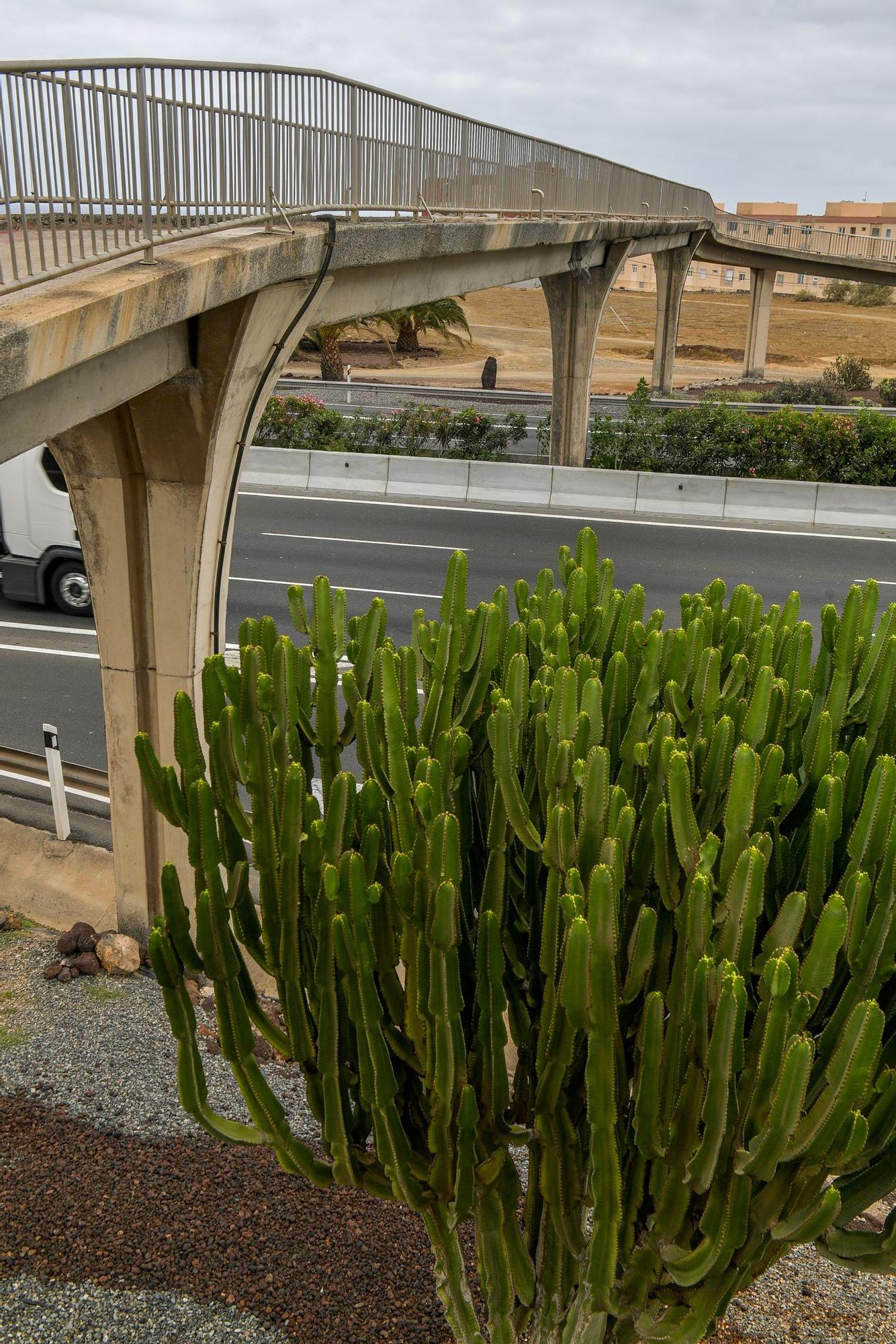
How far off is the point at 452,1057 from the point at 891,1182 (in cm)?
164

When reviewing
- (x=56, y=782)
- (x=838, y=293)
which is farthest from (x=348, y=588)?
(x=838, y=293)

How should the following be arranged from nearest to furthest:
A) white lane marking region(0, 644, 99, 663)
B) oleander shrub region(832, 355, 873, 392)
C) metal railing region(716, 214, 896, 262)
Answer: white lane marking region(0, 644, 99, 663), oleander shrub region(832, 355, 873, 392), metal railing region(716, 214, 896, 262)

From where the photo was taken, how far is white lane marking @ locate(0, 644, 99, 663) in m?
15.8

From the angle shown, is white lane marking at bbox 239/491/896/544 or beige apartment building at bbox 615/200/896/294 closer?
white lane marking at bbox 239/491/896/544

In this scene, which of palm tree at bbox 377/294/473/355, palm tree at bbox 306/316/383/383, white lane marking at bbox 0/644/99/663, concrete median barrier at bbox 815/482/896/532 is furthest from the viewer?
palm tree at bbox 377/294/473/355

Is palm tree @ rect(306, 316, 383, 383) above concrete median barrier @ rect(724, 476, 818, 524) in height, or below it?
above

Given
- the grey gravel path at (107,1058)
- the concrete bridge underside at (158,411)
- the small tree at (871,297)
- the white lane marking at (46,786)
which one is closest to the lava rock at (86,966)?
the grey gravel path at (107,1058)

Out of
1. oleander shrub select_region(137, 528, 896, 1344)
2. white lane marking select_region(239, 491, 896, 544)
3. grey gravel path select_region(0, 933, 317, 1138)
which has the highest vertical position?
oleander shrub select_region(137, 528, 896, 1344)

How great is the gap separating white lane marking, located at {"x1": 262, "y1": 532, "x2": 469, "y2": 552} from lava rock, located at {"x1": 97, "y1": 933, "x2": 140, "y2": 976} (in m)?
13.0

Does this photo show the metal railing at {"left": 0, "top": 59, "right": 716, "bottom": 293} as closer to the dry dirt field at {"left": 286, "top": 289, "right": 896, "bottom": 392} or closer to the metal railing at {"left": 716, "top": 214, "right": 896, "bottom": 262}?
the dry dirt field at {"left": 286, "top": 289, "right": 896, "bottom": 392}

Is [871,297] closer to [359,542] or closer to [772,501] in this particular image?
[772,501]

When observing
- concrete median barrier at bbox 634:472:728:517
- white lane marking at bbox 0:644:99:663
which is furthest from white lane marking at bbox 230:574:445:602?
concrete median barrier at bbox 634:472:728:517

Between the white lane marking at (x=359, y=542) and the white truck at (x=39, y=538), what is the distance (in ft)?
17.7

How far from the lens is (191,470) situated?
8297 mm
